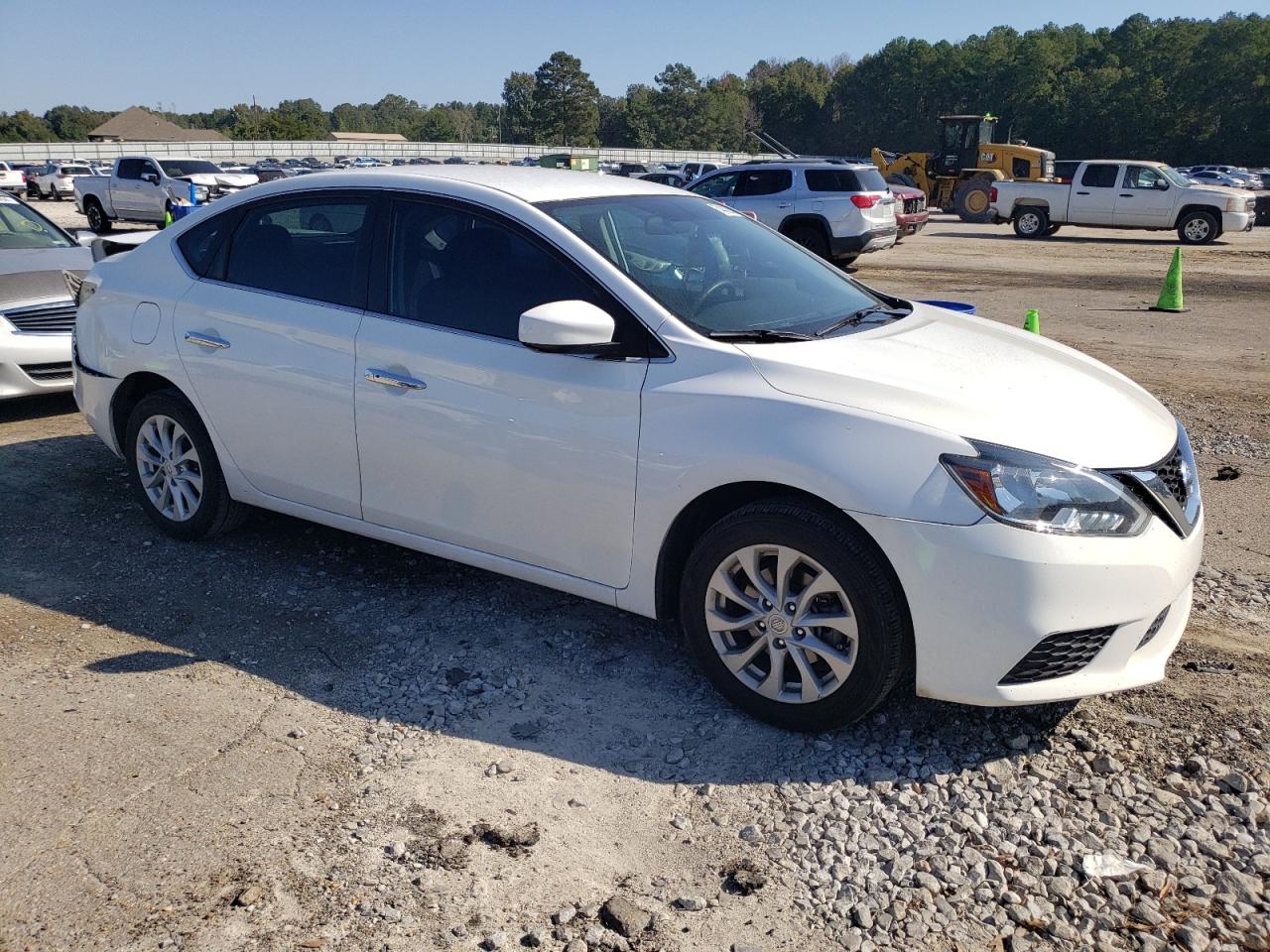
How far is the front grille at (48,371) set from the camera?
7.30m

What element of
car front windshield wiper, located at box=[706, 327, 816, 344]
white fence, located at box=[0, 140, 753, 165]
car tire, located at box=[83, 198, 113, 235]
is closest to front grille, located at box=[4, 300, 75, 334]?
car front windshield wiper, located at box=[706, 327, 816, 344]

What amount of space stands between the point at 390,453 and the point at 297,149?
87.9 metres

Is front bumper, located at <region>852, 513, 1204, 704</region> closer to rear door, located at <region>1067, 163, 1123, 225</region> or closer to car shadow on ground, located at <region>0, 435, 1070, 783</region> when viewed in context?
car shadow on ground, located at <region>0, 435, 1070, 783</region>

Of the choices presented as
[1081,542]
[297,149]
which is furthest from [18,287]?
[297,149]

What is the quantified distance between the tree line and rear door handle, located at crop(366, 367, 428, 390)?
281ft

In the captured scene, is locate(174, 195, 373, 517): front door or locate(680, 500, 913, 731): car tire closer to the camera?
locate(680, 500, 913, 731): car tire

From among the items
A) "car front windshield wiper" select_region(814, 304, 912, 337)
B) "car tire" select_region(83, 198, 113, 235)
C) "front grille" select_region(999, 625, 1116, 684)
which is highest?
"car front windshield wiper" select_region(814, 304, 912, 337)

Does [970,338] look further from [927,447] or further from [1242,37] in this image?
[1242,37]

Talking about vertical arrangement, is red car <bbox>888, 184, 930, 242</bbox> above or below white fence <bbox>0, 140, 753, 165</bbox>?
above

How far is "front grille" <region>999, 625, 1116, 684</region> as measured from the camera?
3.13 m

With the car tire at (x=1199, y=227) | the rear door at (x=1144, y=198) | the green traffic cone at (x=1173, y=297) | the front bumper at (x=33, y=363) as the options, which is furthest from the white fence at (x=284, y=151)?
the front bumper at (x=33, y=363)

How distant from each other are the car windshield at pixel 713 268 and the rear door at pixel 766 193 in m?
14.3

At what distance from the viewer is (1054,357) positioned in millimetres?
4129

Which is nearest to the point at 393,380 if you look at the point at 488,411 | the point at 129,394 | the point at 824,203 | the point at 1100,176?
the point at 488,411
